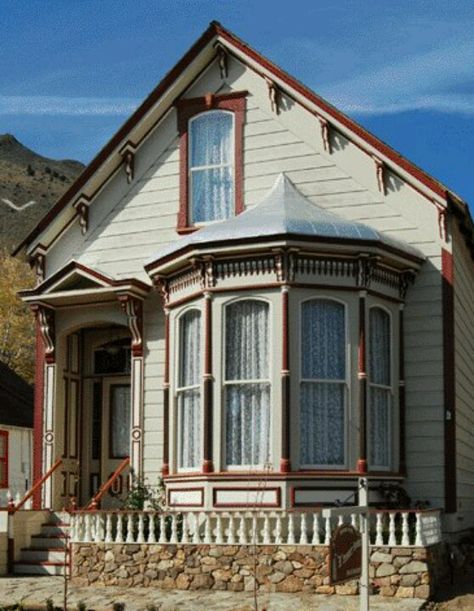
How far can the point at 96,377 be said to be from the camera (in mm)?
23344

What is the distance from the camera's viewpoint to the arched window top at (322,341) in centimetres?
1812

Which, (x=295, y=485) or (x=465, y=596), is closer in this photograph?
(x=465, y=596)

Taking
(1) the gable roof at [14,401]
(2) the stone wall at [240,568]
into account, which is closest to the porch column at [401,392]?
(2) the stone wall at [240,568]

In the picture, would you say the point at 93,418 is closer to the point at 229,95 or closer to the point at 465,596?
the point at 229,95

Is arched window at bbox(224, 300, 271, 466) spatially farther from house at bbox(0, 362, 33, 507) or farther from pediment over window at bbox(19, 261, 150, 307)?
house at bbox(0, 362, 33, 507)

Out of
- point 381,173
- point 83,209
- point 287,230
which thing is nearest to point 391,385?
point 287,230

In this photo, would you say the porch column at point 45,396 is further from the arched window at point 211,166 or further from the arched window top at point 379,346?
the arched window top at point 379,346

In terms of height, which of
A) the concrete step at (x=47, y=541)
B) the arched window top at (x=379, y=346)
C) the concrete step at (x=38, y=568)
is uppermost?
the arched window top at (x=379, y=346)

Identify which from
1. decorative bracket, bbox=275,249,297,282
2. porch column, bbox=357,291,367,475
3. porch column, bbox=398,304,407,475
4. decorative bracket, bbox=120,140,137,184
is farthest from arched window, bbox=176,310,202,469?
decorative bracket, bbox=120,140,137,184

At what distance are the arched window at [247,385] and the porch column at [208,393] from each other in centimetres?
26

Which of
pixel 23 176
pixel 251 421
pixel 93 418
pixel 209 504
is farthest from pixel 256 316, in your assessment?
pixel 23 176

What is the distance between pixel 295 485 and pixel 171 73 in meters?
8.49

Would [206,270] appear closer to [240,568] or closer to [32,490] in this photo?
[240,568]

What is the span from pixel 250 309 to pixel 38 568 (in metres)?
5.83
